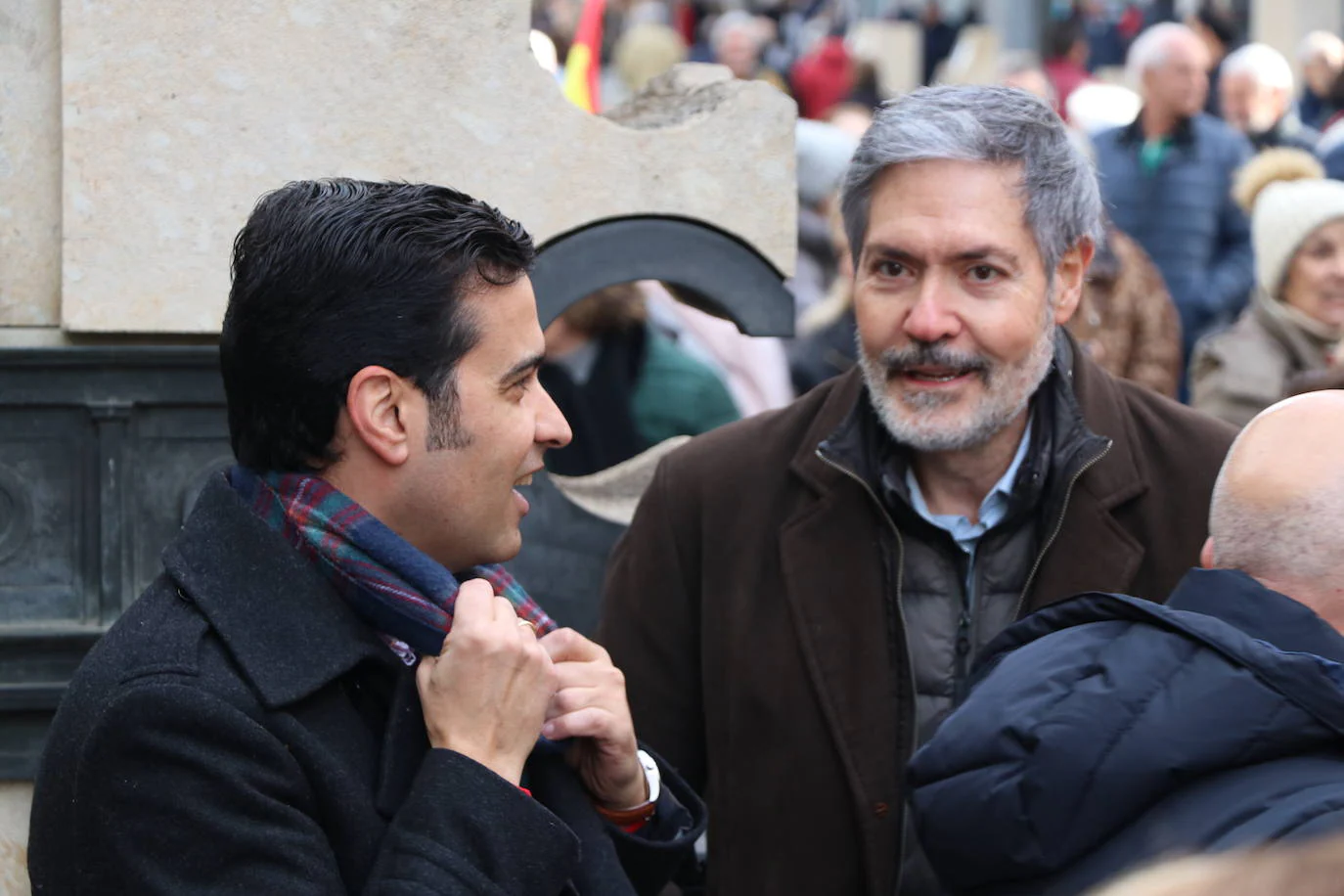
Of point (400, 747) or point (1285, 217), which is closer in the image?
point (400, 747)

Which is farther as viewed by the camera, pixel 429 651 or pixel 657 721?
pixel 657 721

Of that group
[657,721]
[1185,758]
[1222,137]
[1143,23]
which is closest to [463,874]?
[1185,758]

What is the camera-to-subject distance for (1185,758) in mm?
1951

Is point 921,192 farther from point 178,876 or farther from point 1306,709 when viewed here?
point 178,876

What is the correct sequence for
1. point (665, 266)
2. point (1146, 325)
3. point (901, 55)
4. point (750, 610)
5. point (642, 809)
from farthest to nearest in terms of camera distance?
point (901, 55) → point (1146, 325) → point (665, 266) → point (750, 610) → point (642, 809)

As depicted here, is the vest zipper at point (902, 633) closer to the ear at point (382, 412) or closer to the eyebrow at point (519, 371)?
the eyebrow at point (519, 371)

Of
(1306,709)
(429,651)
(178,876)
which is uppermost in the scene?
(1306,709)

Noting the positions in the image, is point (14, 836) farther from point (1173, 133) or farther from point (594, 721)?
point (1173, 133)

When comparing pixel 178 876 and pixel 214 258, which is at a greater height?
pixel 214 258

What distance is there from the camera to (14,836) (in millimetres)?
3205

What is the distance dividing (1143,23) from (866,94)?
26.5 feet

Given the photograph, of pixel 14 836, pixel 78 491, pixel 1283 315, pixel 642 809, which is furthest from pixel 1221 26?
pixel 642 809

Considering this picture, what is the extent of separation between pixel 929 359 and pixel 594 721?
3.26ft

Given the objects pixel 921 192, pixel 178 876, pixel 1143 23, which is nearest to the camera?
pixel 178 876
